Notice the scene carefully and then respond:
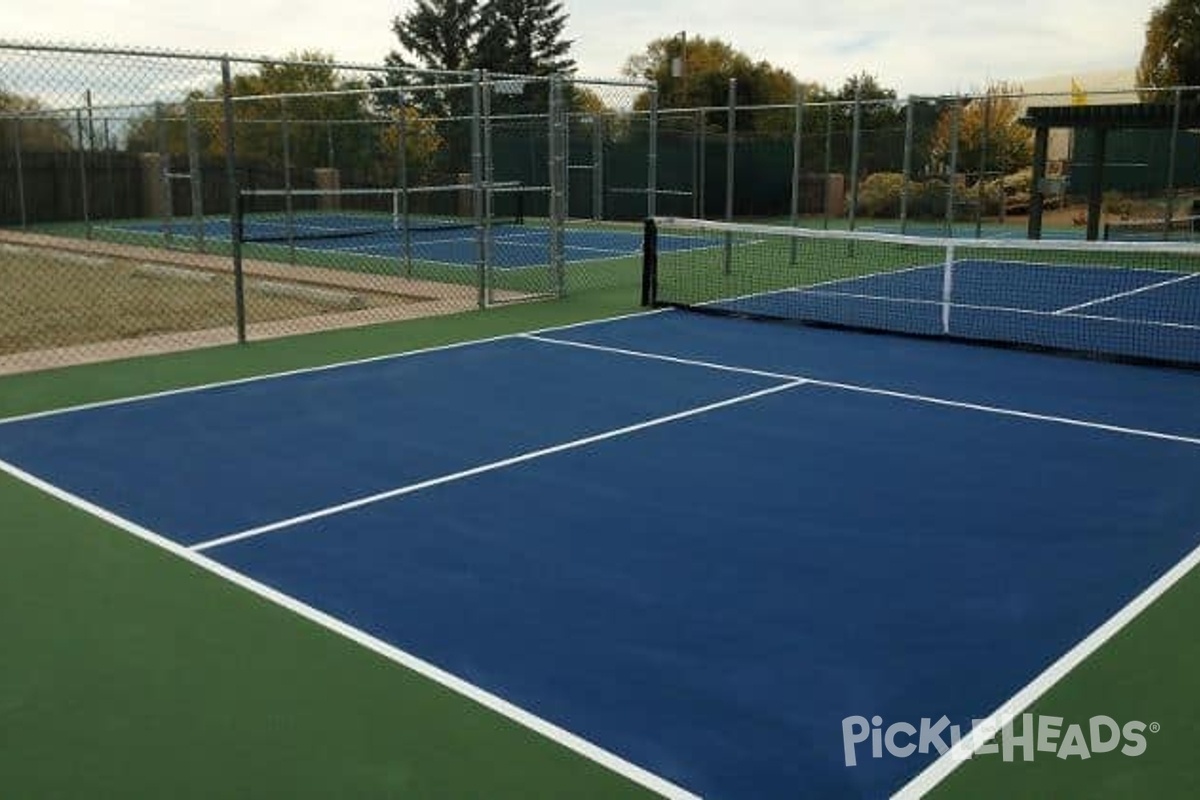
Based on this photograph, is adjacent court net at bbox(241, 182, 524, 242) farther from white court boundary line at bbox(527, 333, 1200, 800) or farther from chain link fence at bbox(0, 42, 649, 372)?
white court boundary line at bbox(527, 333, 1200, 800)

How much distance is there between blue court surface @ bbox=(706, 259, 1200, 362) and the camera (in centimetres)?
1166

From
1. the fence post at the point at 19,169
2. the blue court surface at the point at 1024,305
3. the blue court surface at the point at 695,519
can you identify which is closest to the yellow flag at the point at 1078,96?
the blue court surface at the point at 1024,305

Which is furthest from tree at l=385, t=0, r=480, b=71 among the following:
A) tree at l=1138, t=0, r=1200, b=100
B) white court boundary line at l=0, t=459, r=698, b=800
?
white court boundary line at l=0, t=459, r=698, b=800

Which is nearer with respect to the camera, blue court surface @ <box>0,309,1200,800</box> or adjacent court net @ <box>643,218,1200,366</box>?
blue court surface @ <box>0,309,1200,800</box>

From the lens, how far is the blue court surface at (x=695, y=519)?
13.7 ft

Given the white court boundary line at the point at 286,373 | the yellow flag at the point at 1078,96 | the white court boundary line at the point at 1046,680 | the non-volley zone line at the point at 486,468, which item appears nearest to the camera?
the white court boundary line at the point at 1046,680

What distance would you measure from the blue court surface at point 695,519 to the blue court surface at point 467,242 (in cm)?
857

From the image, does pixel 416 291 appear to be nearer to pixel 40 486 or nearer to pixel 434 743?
pixel 40 486

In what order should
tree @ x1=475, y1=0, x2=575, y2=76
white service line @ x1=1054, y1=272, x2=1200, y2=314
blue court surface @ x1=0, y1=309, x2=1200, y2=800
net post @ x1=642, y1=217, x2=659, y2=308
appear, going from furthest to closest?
1. tree @ x1=475, y1=0, x2=575, y2=76
2. white service line @ x1=1054, y1=272, x2=1200, y2=314
3. net post @ x1=642, y1=217, x2=659, y2=308
4. blue court surface @ x1=0, y1=309, x2=1200, y2=800

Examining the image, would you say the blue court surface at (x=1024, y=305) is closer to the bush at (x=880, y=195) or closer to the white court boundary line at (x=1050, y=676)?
the white court boundary line at (x=1050, y=676)

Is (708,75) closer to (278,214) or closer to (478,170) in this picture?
(278,214)

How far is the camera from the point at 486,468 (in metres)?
6.89

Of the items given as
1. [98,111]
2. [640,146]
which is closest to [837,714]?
[98,111]

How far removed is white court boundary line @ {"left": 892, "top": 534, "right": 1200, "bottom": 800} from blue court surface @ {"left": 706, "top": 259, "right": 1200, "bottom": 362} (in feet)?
19.3
